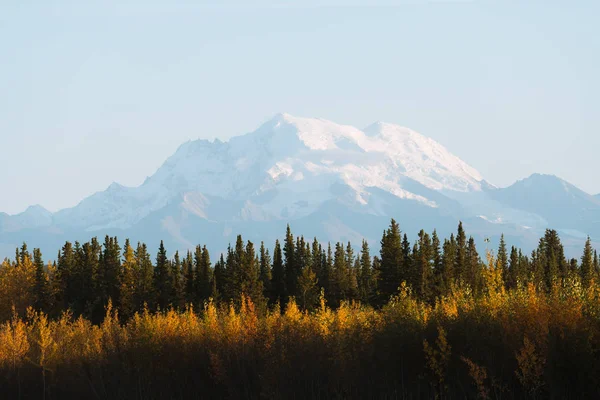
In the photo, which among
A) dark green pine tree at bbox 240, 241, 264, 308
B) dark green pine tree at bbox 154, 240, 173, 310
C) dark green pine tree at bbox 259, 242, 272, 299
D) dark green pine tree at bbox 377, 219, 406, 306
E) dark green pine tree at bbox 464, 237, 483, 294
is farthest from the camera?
dark green pine tree at bbox 259, 242, 272, 299

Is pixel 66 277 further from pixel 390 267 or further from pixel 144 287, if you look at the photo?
pixel 390 267

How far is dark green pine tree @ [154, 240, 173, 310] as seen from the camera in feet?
523

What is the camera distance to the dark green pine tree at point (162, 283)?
523ft

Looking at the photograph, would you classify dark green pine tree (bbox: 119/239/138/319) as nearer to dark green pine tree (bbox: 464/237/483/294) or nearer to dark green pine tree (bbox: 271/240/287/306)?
dark green pine tree (bbox: 271/240/287/306)

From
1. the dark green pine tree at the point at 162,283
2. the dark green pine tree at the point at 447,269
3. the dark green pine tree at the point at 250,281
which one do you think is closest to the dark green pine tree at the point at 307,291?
the dark green pine tree at the point at 250,281

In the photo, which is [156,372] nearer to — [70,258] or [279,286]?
[279,286]

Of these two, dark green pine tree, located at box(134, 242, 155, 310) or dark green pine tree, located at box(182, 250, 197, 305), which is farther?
dark green pine tree, located at box(182, 250, 197, 305)

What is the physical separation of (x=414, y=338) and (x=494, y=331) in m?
8.55

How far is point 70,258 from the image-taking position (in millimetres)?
178625

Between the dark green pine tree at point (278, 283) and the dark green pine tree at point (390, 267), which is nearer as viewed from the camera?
the dark green pine tree at point (390, 267)

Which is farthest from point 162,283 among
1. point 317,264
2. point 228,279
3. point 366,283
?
point 366,283

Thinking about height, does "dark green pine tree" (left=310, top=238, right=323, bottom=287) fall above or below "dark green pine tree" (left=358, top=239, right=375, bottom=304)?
above

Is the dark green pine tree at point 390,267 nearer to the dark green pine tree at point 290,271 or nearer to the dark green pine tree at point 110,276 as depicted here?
the dark green pine tree at point 290,271

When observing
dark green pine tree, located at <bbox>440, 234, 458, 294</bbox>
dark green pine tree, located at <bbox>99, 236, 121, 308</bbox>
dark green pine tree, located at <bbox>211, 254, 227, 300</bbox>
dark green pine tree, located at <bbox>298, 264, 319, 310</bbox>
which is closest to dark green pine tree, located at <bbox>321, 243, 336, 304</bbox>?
dark green pine tree, located at <bbox>298, 264, 319, 310</bbox>
